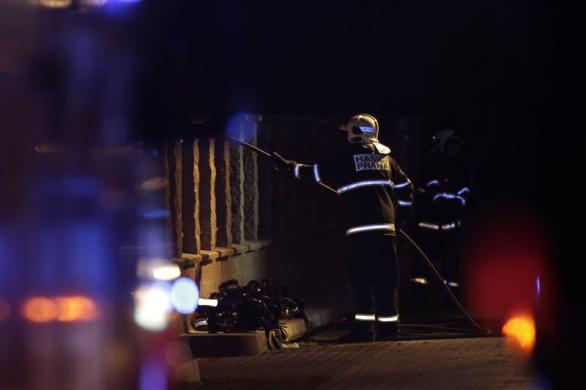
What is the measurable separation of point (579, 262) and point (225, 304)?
22.4 feet

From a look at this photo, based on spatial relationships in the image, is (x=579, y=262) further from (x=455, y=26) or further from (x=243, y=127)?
(x=455, y=26)

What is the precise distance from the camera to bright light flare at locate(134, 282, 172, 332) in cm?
571

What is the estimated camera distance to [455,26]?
107ft

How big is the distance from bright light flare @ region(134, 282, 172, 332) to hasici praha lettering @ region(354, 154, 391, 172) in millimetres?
6943

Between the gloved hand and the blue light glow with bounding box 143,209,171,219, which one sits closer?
the blue light glow with bounding box 143,209,171,219

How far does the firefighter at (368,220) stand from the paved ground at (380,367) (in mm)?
316

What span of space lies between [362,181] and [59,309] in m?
7.81

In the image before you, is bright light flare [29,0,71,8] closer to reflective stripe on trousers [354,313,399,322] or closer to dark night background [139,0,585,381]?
reflective stripe on trousers [354,313,399,322]

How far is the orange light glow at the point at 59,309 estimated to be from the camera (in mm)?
5184

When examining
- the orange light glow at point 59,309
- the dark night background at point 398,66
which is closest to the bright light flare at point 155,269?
the orange light glow at point 59,309

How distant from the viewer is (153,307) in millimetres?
5820

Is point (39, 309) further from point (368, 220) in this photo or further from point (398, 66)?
point (398, 66)

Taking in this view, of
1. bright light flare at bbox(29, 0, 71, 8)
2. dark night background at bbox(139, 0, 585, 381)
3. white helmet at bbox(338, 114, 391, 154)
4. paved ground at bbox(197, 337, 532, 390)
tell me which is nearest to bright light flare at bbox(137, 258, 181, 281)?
bright light flare at bbox(29, 0, 71, 8)

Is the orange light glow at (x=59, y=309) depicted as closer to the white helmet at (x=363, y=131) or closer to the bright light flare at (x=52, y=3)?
the bright light flare at (x=52, y=3)
